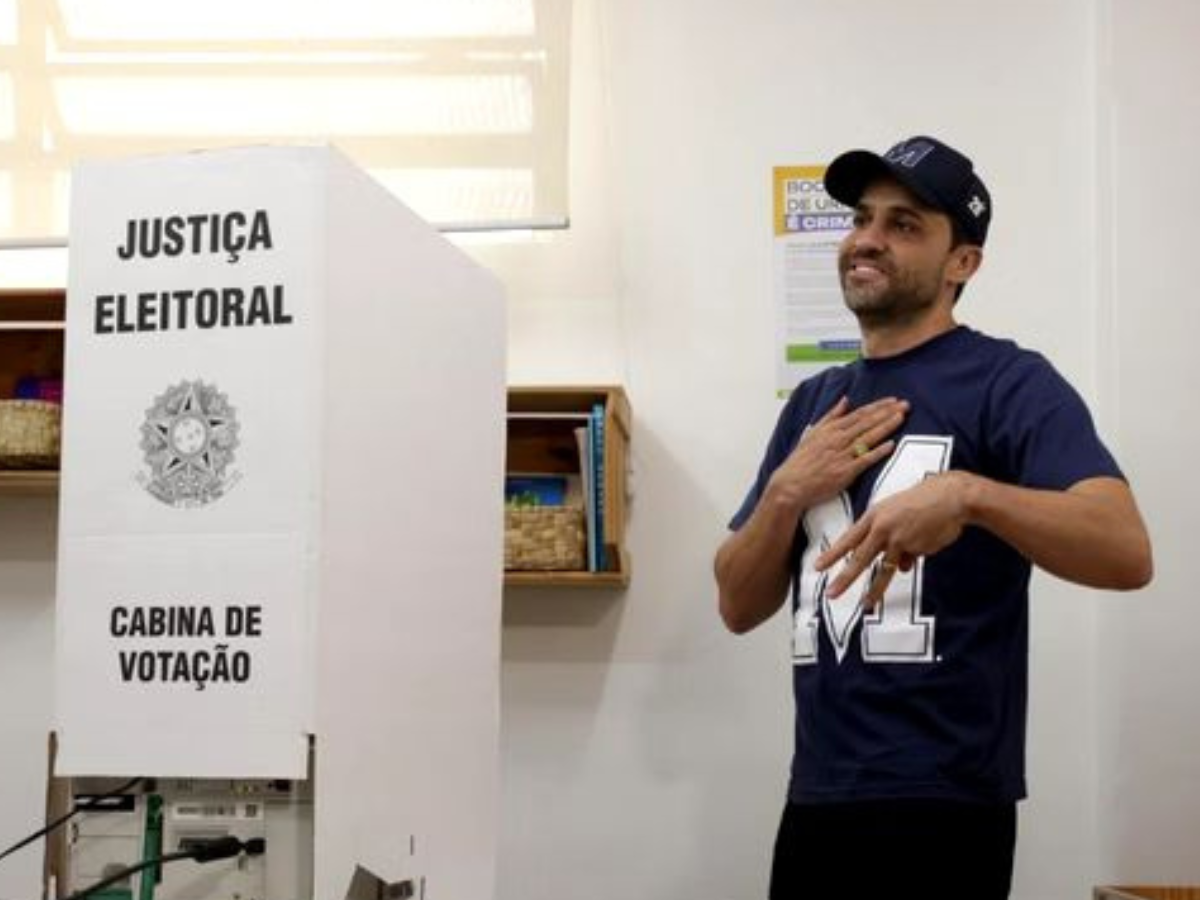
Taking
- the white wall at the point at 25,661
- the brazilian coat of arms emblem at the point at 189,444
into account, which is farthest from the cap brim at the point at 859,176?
the white wall at the point at 25,661

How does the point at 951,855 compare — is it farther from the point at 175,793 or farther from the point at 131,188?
the point at 131,188

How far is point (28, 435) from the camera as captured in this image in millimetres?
2674

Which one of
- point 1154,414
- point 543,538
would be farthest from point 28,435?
point 1154,414

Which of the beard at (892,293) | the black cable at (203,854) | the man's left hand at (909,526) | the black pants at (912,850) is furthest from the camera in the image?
the beard at (892,293)

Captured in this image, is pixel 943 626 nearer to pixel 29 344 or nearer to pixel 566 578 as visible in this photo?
pixel 566 578

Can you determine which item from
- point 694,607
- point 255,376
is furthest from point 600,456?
point 255,376

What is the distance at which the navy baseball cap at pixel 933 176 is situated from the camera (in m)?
1.97

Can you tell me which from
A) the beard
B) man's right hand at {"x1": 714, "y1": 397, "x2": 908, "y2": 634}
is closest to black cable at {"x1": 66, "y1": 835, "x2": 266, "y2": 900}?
man's right hand at {"x1": 714, "y1": 397, "x2": 908, "y2": 634}

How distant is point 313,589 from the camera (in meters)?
1.37

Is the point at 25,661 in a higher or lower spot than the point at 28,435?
A: lower

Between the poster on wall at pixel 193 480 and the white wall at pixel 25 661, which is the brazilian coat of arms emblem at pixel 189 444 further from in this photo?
the white wall at pixel 25 661

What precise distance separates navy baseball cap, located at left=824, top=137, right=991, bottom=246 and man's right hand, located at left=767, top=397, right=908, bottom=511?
28cm

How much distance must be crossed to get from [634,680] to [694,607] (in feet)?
0.59

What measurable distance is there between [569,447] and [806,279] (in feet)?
1.83
